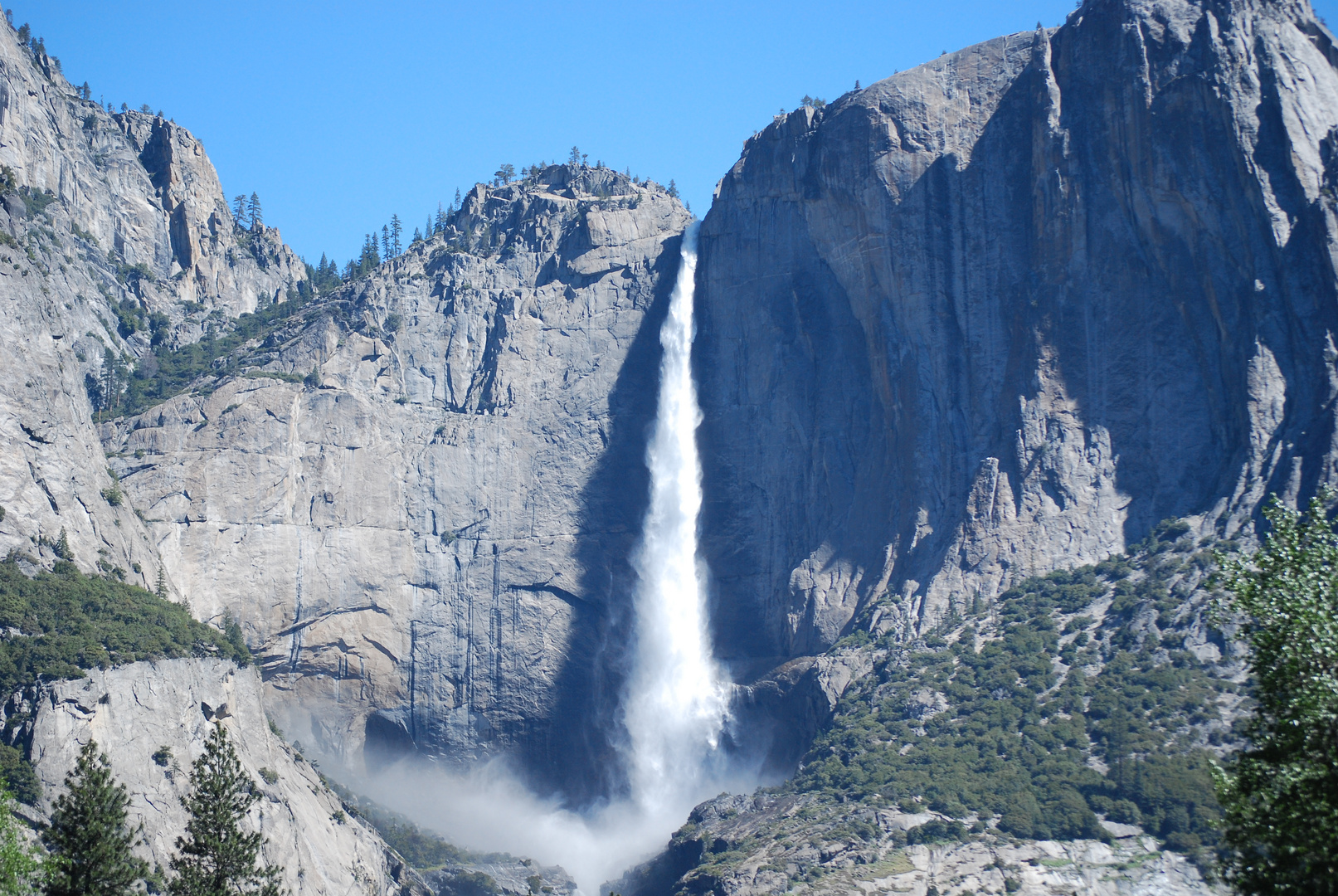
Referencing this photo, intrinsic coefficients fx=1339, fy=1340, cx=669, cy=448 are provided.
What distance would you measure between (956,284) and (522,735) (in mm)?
39025

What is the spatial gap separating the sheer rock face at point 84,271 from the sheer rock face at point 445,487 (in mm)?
8375

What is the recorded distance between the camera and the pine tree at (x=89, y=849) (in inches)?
1266

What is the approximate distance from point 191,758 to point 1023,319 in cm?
5075

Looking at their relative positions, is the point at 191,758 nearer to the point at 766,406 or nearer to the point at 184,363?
the point at 184,363

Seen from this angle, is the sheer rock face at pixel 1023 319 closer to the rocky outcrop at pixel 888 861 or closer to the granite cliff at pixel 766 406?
the granite cliff at pixel 766 406

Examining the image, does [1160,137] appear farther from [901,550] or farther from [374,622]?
[374,622]

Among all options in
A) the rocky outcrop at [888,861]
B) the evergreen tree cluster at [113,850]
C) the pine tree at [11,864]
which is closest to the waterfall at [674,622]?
the rocky outcrop at [888,861]

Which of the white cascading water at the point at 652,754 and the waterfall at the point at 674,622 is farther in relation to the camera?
the waterfall at the point at 674,622

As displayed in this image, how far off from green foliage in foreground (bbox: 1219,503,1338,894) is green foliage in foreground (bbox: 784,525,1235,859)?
35.8 m

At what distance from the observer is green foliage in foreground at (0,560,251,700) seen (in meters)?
53.7

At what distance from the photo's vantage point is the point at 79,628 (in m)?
57.1

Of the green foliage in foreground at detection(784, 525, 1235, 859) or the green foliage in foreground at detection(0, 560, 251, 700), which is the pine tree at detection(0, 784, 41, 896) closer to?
the green foliage in foreground at detection(0, 560, 251, 700)

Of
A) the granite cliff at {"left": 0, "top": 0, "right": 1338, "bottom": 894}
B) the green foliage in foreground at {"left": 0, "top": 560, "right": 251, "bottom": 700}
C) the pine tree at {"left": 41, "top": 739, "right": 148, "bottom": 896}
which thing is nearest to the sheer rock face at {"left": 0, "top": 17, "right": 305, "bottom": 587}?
→ the granite cliff at {"left": 0, "top": 0, "right": 1338, "bottom": 894}

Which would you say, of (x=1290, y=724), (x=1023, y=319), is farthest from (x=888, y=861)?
(x=1290, y=724)
